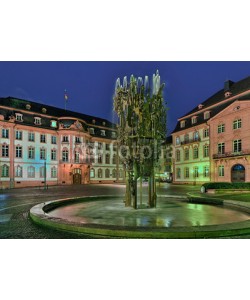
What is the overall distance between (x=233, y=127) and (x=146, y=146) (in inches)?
1257

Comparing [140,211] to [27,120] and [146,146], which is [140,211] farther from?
[27,120]

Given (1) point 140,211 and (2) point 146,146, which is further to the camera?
(2) point 146,146

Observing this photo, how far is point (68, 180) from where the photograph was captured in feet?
174

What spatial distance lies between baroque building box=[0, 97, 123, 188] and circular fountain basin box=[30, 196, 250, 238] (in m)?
33.5

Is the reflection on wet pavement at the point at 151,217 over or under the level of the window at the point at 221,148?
under

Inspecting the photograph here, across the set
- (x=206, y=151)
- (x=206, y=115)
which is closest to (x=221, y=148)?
(x=206, y=151)

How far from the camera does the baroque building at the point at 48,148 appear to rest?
45.6 meters

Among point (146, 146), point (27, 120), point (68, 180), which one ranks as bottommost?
point (68, 180)

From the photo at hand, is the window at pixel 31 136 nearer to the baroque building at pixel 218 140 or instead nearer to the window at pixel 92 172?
the window at pixel 92 172

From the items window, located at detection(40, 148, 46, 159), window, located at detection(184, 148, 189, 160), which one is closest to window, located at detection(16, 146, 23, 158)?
window, located at detection(40, 148, 46, 159)

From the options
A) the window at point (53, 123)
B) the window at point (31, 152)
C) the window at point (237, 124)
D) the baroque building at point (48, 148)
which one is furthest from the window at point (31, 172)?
the window at point (237, 124)

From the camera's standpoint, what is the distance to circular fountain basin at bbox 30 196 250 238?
25.9 feet

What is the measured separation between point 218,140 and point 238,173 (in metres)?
6.99
